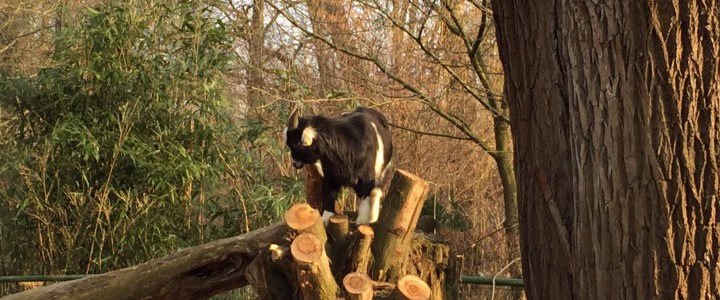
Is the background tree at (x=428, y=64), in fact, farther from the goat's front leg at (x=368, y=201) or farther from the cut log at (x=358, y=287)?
the cut log at (x=358, y=287)

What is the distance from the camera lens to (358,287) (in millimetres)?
2885

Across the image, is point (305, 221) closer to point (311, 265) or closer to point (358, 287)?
point (311, 265)

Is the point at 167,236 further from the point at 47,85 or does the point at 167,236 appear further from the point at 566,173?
the point at 566,173

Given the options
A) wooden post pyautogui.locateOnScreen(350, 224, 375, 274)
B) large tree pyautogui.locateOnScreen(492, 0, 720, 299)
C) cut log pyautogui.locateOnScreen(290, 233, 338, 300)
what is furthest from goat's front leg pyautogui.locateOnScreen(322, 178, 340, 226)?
large tree pyautogui.locateOnScreen(492, 0, 720, 299)

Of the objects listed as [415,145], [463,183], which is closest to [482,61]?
[415,145]

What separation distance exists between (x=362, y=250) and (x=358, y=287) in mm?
293

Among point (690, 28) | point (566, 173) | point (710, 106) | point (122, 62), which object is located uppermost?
point (122, 62)

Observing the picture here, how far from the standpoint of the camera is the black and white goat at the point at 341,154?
12.7 ft

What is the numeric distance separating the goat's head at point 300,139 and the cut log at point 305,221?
0.73 meters

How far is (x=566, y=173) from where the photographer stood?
1.93 meters

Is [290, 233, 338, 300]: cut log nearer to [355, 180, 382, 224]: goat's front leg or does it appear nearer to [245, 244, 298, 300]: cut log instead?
[245, 244, 298, 300]: cut log

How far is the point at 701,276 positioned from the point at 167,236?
14.9 ft

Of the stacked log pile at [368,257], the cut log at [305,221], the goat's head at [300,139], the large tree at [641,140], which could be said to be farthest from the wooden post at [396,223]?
the large tree at [641,140]

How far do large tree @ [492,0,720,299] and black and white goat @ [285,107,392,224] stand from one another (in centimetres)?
203
